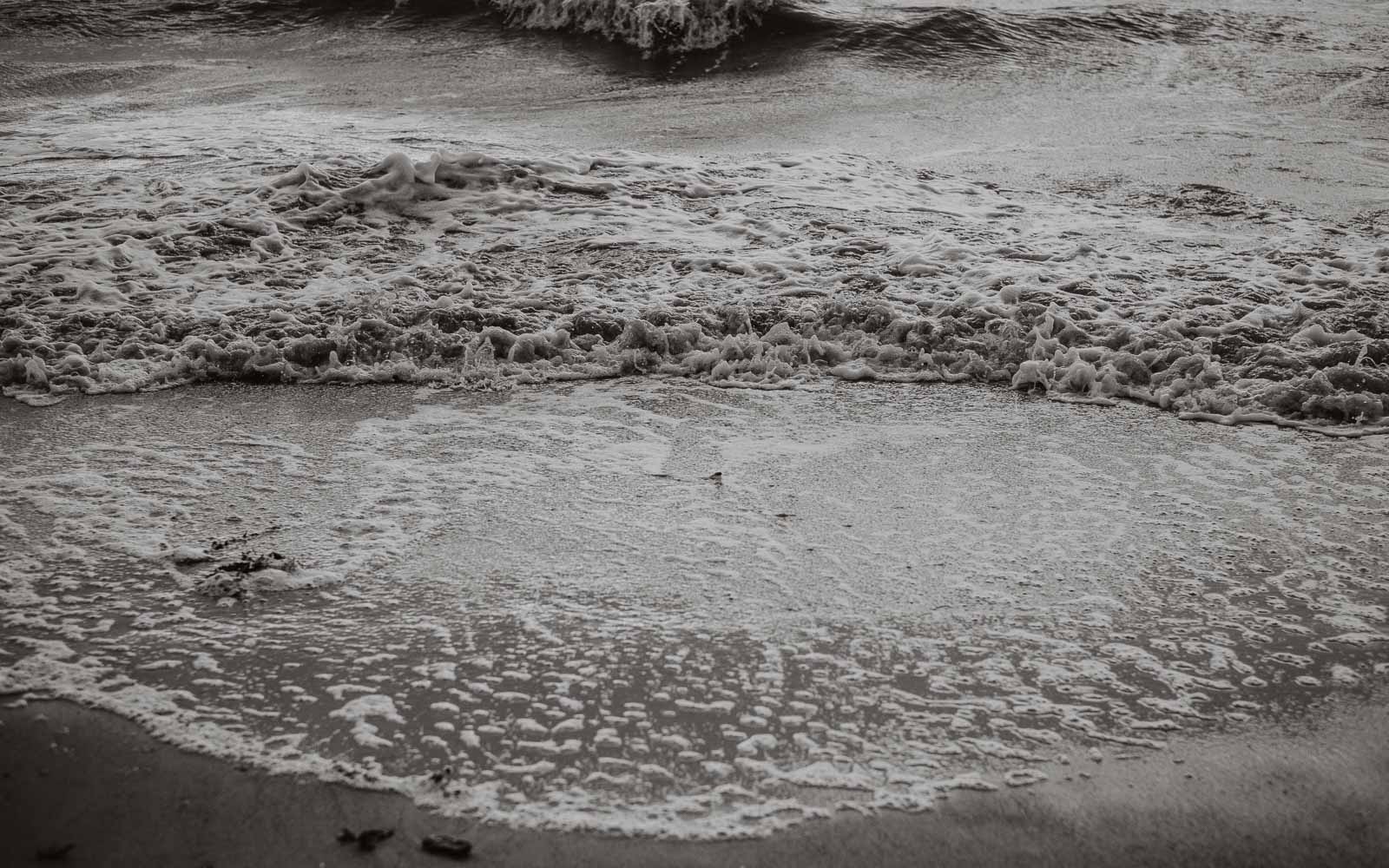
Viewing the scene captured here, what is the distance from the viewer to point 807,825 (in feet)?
5.77

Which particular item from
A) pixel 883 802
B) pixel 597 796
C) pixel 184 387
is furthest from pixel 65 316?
pixel 883 802

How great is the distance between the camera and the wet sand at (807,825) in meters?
1.71

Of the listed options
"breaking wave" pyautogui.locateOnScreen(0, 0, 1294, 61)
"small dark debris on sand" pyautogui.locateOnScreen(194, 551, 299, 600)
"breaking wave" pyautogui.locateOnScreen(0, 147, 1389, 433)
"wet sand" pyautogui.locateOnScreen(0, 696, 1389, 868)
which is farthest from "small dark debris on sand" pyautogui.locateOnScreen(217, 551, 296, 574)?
"breaking wave" pyautogui.locateOnScreen(0, 0, 1294, 61)

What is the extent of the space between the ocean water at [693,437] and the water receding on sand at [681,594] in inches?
0.5

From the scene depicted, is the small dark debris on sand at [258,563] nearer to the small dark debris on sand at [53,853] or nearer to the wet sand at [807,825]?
the wet sand at [807,825]

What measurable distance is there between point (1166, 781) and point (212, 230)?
5.35 meters

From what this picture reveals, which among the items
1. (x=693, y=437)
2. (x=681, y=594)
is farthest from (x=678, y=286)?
(x=681, y=594)

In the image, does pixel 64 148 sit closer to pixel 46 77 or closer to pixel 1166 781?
pixel 46 77

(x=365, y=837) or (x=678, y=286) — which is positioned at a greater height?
(x=678, y=286)

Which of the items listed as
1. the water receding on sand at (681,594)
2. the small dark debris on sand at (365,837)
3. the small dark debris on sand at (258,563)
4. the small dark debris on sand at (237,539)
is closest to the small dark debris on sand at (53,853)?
the water receding on sand at (681,594)

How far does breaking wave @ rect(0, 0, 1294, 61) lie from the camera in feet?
34.0

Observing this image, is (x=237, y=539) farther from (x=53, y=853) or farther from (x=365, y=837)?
(x=365, y=837)

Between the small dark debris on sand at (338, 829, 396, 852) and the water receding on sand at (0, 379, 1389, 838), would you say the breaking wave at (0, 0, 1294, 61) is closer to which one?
the water receding on sand at (0, 379, 1389, 838)

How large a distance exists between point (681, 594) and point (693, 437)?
110 centimetres
